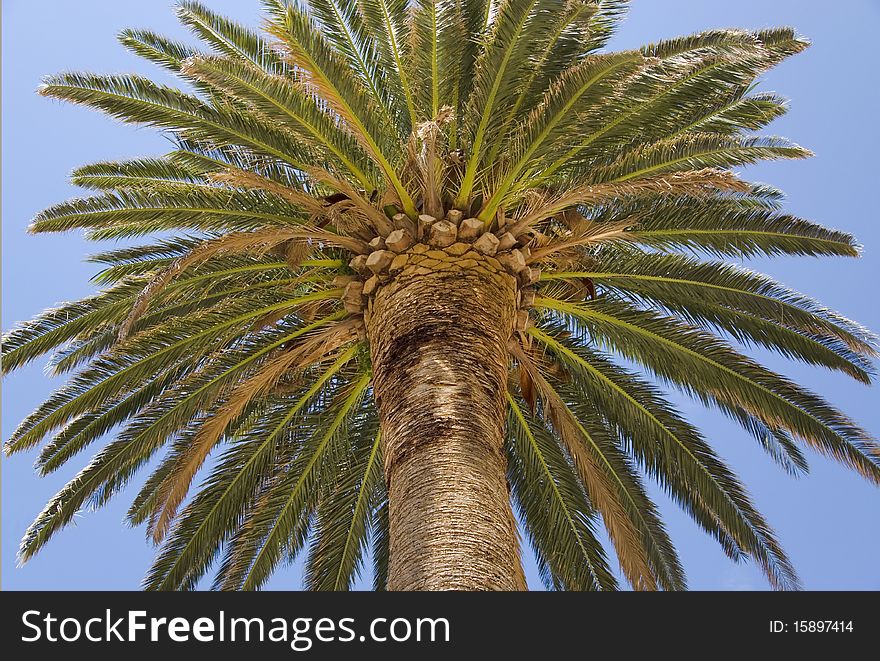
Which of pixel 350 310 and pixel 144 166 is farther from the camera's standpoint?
pixel 144 166

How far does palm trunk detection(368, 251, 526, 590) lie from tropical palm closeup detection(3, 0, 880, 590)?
4 cm

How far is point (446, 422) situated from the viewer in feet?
24.2

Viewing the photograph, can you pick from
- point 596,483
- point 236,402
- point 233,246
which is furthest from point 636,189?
point 236,402

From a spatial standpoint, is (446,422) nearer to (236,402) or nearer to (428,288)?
(428,288)

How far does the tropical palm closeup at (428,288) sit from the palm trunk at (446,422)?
0.04 m

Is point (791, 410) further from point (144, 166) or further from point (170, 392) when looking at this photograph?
point (144, 166)

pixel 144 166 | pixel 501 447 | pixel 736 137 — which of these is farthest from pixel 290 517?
pixel 736 137

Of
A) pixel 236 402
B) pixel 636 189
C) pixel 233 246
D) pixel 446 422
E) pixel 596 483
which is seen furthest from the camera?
pixel 596 483

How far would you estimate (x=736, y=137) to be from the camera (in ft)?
30.8

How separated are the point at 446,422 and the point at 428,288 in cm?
154

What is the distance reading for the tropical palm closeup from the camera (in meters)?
8.56

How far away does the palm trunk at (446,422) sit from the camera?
671 centimetres

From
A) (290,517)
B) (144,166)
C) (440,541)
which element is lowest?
(440,541)
